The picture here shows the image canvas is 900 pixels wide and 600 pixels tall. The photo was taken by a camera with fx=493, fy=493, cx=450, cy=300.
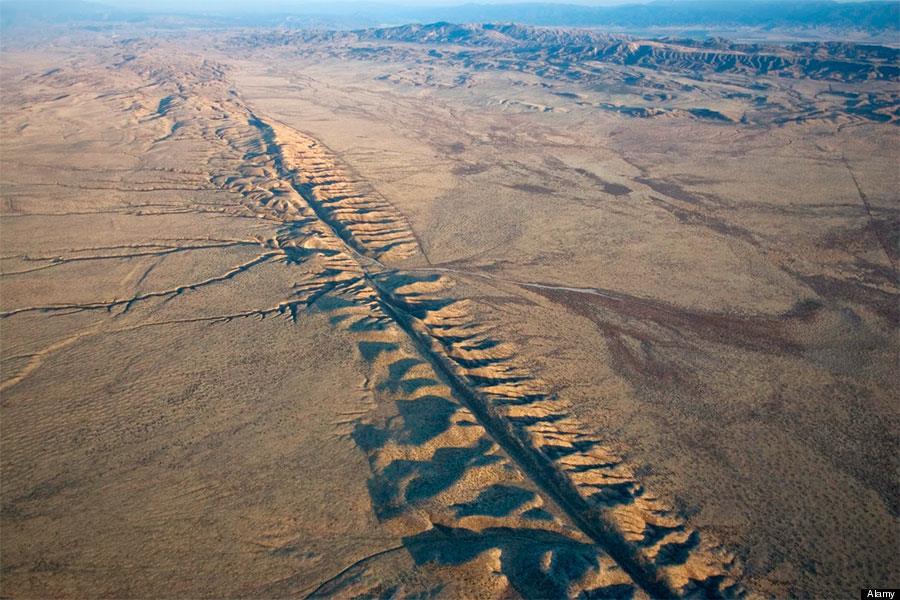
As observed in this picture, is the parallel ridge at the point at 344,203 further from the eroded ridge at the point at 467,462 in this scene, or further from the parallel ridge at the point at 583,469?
the parallel ridge at the point at 583,469

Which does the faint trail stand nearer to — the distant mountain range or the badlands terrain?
the badlands terrain

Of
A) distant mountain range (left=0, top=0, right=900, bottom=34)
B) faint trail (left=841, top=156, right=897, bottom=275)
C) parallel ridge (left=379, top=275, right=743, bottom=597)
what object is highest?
distant mountain range (left=0, top=0, right=900, bottom=34)

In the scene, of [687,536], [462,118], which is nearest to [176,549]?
[687,536]

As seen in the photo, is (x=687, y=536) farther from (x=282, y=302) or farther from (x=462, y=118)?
(x=462, y=118)

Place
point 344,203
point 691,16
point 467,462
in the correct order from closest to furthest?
point 467,462 < point 344,203 < point 691,16

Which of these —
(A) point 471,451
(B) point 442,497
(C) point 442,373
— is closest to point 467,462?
(A) point 471,451

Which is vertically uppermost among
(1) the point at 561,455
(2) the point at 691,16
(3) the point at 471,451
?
(2) the point at 691,16

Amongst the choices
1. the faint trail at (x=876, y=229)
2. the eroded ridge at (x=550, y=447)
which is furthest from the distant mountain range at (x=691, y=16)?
the eroded ridge at (x=550, y=447)

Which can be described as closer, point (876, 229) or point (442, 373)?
point (442, 373)

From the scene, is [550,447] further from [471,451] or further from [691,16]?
[691,16]

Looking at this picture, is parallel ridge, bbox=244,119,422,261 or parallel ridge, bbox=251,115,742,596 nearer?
parallel ridge, bbox=251,115,742,596

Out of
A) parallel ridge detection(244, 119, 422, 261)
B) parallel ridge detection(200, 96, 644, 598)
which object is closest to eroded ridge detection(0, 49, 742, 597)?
parallel ridge detection(200, 96, 644, 598)
